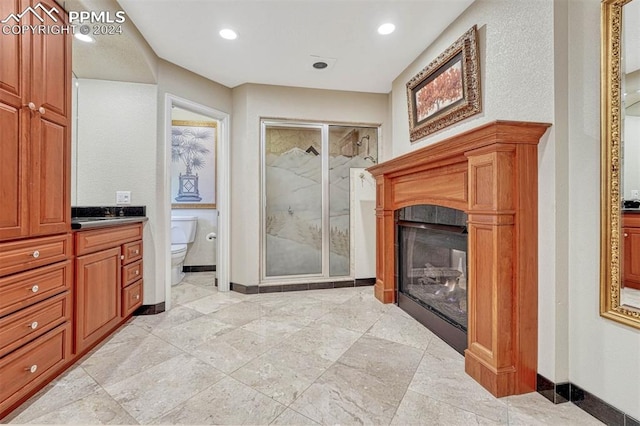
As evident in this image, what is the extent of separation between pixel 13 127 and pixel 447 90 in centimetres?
263

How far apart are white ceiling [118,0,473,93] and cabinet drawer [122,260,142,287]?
6.19 ft

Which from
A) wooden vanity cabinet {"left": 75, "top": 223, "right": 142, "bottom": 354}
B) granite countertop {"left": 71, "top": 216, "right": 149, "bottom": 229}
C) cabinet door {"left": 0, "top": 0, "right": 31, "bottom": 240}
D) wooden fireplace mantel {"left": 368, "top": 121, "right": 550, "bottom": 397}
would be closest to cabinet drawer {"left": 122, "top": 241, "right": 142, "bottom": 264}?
wooden vanity cabinet {"left": 75, "top": 223, "right": 142, "bottom": 354}

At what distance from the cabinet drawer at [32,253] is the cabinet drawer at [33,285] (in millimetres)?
35

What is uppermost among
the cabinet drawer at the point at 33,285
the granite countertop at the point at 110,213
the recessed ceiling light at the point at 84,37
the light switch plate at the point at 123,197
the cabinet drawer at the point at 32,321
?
the recessed ceiling light at the point at 84,37

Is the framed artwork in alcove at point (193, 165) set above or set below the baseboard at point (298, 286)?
above

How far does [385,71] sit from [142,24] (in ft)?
7.05

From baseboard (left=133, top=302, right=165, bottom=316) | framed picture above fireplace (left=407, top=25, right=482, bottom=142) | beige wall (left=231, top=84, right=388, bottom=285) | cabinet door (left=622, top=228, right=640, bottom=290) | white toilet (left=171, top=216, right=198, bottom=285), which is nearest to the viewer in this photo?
cabinet door (left=622, top=228, right=640, bottom=290)

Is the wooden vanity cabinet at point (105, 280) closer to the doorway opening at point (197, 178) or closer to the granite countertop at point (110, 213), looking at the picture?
the granite countertop at point (110, 213)

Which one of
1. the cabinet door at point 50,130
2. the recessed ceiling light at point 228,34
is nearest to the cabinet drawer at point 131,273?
the cabinet door at point 50,130

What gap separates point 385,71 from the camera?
2990 millimetres

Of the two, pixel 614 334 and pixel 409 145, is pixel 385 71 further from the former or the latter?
pixel 614 334

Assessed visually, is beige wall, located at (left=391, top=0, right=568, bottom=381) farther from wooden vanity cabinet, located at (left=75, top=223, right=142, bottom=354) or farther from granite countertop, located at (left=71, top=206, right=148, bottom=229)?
granite countertop, located at (left=71, top=206, right=148, bottom=229)

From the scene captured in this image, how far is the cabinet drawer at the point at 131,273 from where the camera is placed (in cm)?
238

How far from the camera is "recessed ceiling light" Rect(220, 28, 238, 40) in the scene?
228 cm
